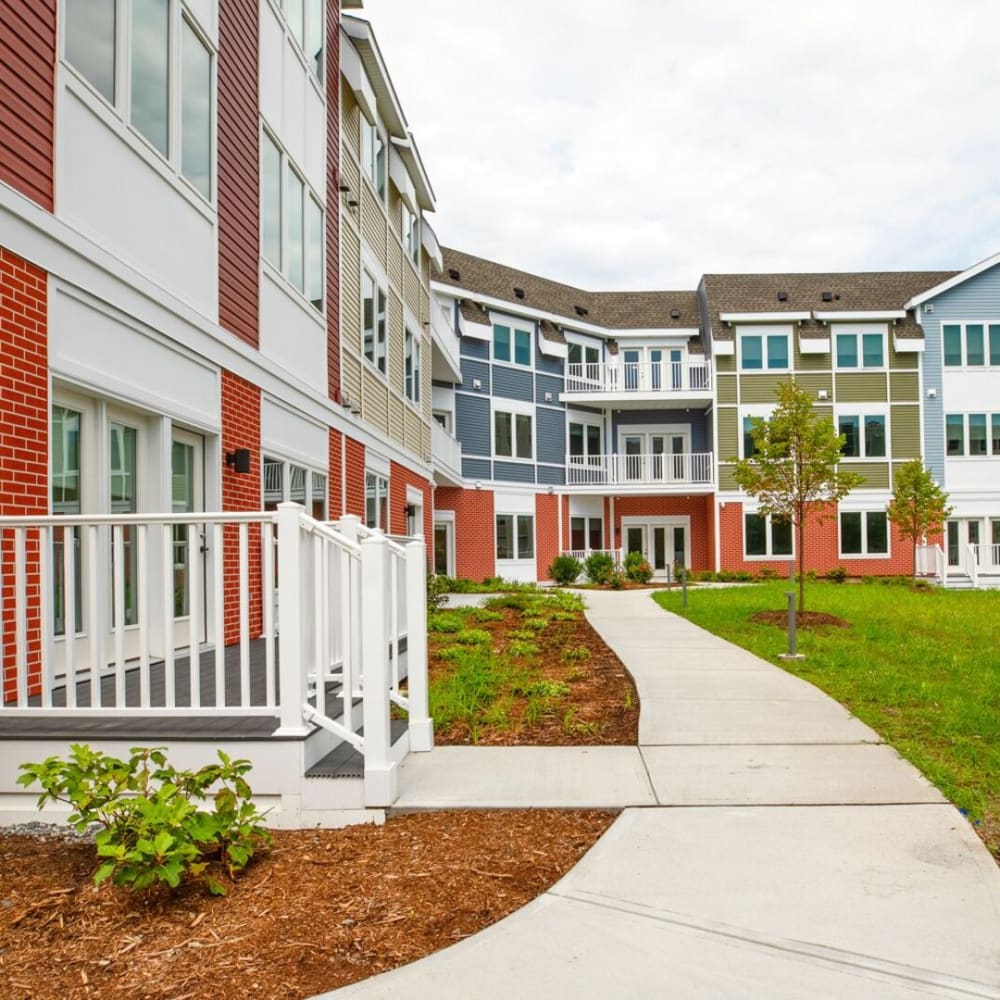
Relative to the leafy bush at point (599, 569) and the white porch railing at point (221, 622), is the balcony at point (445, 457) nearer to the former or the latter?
the leafy bush at point (599, 569)

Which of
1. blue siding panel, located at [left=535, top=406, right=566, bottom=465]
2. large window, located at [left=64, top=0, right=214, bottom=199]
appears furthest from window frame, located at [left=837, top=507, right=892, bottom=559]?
large window, located at [left=64, top=0, right=214, bottom=199]

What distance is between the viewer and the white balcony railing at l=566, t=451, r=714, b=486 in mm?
31125

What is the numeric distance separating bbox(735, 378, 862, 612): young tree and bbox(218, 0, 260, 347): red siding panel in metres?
8.41

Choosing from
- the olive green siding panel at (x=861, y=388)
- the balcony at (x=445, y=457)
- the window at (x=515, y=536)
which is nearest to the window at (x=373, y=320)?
the balcony at (x=445, y=457)

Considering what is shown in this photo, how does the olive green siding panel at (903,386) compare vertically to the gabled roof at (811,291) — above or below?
below

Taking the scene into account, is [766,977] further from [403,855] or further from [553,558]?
[553,558]

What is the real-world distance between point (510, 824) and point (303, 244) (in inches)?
339

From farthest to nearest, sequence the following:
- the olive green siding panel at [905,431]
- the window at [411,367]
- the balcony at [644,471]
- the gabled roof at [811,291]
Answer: the balcony at [644,471]
the gabled roof at [811,291]
the olive green siding panel at [905,431]
the window at [411,367]

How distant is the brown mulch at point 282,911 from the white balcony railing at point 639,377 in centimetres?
2766

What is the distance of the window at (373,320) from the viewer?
48.4ft

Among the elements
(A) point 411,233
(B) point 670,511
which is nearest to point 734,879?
(A) point 411,233

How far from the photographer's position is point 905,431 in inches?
1201

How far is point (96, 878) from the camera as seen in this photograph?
3.39 metres

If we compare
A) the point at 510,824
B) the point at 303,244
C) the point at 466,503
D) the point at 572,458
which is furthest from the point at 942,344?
the point at 510,824
